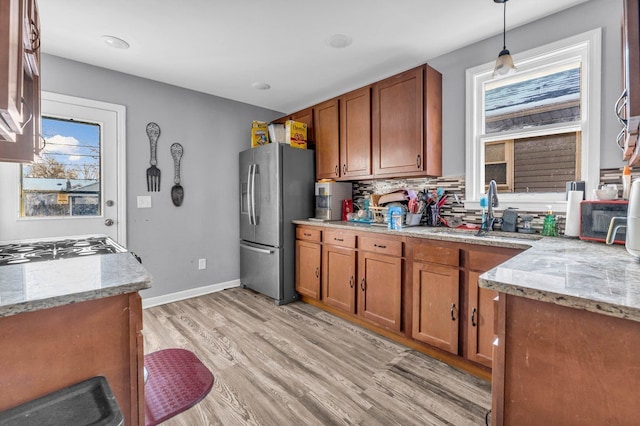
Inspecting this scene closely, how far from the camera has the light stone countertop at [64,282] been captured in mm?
783

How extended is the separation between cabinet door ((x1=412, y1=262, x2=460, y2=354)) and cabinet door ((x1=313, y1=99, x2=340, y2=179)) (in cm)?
154

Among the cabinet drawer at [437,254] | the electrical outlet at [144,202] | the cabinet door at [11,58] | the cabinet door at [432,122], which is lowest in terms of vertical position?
the cabinet drawer at [437,254]

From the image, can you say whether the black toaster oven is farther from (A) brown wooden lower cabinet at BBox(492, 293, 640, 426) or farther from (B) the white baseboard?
(B) the white baseboard

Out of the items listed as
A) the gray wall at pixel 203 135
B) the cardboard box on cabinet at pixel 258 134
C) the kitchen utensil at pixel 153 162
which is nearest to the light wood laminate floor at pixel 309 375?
the gray wall at pixel 203 135

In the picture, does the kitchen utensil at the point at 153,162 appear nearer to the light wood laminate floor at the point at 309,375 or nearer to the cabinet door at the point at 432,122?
the light wood laminate floor at the point at 309,375

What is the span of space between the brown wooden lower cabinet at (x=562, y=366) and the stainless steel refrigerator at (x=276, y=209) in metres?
2.55

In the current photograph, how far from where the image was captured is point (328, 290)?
3.04 meters

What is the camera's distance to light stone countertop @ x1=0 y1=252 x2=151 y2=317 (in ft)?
2.57

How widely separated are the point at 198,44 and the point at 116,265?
212 cm

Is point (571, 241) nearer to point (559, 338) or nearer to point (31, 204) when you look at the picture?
point (559, 338)

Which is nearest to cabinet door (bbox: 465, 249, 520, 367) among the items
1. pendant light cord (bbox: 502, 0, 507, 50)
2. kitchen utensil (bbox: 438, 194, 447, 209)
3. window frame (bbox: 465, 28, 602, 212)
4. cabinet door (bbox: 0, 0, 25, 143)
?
window frame (bbox: 465, 28, 602, 212)

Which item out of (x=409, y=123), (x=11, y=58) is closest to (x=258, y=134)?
(x=409, y=123)

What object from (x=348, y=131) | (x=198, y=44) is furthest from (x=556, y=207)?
(x=198, y=44)

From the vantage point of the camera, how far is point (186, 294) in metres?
3.52
